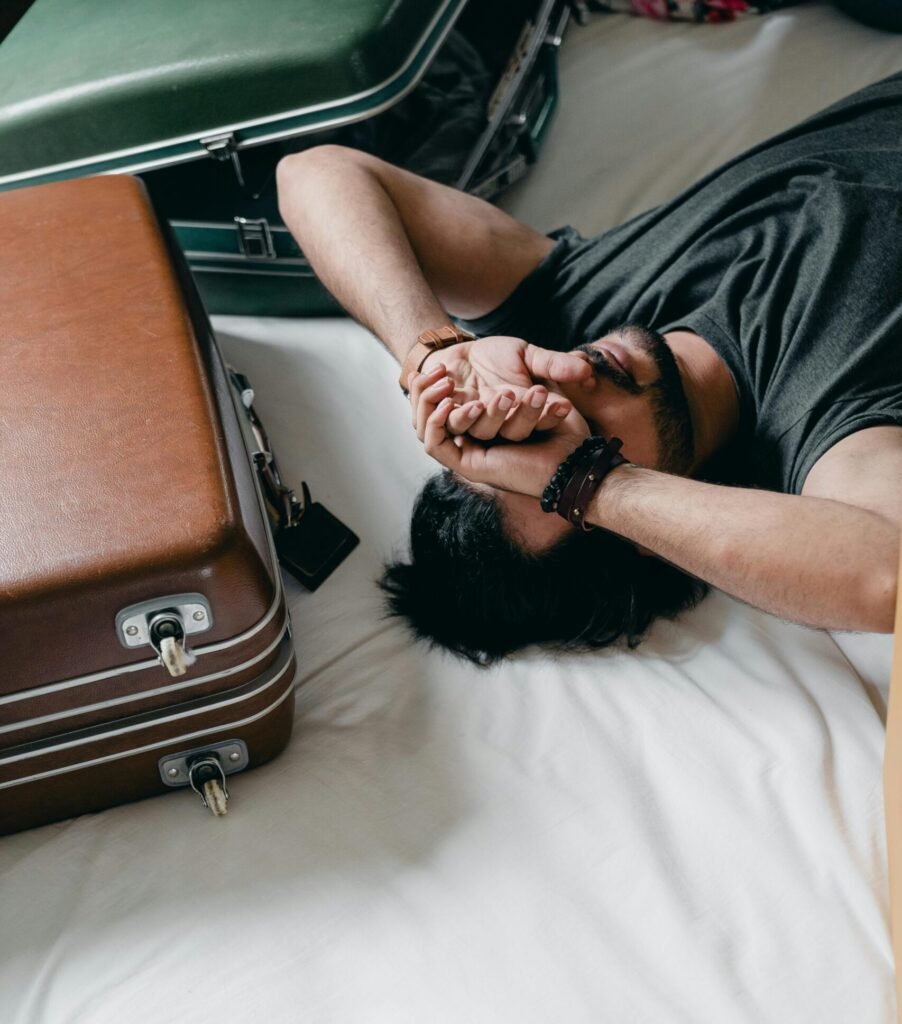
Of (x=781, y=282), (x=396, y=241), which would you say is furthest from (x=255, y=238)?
(x=781, y=282)

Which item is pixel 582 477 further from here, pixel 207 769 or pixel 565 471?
pixel 207 769

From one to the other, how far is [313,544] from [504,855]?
0.43m

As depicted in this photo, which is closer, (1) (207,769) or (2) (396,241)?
(1) (207,769)

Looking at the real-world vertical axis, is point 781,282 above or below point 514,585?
above

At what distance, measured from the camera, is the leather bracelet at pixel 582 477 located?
3.31ft

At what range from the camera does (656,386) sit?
3.67ft

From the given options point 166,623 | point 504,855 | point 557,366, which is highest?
point 557,366

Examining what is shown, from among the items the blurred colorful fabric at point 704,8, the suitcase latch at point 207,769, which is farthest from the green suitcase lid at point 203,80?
the suitcase latch at point 207,769

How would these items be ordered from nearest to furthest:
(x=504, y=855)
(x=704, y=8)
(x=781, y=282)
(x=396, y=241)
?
1. (x=504, y=855)
2. (x=781, y=282)
3. (x=396, y=241)
4. (x=704, y=8)

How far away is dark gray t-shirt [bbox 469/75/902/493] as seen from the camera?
1065 mm

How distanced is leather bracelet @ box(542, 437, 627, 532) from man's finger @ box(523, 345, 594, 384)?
85 mm

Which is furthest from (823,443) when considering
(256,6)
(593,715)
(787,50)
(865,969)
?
(787,50)

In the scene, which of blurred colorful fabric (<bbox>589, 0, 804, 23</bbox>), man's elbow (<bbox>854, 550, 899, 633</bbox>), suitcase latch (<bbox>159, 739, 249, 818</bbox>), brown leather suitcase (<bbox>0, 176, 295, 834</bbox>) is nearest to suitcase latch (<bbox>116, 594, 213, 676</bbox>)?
brown leather suitcase (<bbox>0, 176, 295, 834</bbox>)

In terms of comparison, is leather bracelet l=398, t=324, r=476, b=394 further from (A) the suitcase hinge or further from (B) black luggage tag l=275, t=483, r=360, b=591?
(A) the suitcase hinge
